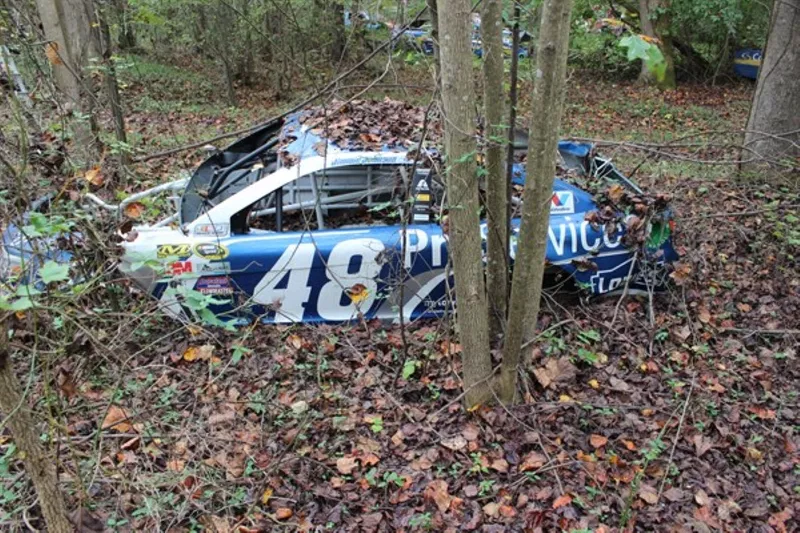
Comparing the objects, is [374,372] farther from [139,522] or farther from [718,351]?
[718,351]

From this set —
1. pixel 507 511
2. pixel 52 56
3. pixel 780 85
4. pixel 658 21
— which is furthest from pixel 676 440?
pixel 658 21

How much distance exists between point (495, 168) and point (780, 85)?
479 centimetres

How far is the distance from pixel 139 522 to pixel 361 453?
1.25 metres

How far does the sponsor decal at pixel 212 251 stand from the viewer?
432 cm

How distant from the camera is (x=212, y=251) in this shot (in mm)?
4336

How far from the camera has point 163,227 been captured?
458 cm

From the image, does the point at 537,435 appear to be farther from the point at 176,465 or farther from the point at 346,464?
the point at 176,465

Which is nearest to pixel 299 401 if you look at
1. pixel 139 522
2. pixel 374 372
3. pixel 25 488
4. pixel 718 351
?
pixel 374 372

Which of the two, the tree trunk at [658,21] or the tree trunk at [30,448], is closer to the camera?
the tree trunk at [30,448]

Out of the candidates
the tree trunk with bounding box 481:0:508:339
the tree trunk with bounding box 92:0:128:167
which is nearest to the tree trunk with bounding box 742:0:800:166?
the tree trunk with bounding box 481:0:508:339

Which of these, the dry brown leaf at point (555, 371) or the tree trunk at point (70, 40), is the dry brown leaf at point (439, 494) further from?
the tree trunk at point (70, 40)

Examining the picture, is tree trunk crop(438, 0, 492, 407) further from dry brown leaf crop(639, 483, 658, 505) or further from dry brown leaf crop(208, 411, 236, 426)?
dry brown leaf crop(208, 411, 236, 426)

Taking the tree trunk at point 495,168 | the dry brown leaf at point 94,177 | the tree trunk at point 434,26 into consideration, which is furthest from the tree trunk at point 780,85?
the dry brown leaf at point 94,177

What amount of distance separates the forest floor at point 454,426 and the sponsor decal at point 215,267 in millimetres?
503
